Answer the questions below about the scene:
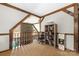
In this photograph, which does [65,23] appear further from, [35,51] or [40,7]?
[35,51]

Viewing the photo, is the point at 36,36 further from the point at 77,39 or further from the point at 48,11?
the point at 77,39

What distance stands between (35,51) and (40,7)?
2.42 ft

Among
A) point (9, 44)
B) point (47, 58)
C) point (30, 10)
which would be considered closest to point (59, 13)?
point (30, 10)

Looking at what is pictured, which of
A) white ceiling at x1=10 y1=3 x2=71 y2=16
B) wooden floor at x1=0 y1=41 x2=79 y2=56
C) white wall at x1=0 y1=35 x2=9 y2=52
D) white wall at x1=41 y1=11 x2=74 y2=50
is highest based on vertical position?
white ceiling at x1=10 y1=3 x2=71 y2=16

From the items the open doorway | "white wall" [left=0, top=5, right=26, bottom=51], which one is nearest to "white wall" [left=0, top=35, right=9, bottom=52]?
"white wall" [left=0, top=5, right=26, bottom=51]

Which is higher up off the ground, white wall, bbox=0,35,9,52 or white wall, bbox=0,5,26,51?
white wall, bbox=0,5,26,51

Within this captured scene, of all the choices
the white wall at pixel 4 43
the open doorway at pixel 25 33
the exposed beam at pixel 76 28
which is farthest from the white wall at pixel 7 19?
the exposed beam at pixel 76 28

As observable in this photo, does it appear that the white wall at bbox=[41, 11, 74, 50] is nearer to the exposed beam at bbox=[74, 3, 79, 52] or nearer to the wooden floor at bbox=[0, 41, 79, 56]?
the exposed beam at bbox=[74, 3, 79, 52]

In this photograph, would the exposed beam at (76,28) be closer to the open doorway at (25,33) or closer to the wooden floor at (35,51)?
the wooden floor at (35,51)

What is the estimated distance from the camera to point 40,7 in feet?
5.37

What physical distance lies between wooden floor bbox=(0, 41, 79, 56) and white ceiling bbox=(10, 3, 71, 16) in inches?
21.9

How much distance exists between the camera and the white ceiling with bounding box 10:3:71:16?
1538mm

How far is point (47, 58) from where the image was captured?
1.38 metres

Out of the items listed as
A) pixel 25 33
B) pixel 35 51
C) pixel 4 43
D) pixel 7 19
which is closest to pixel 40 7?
pixel 25 33
